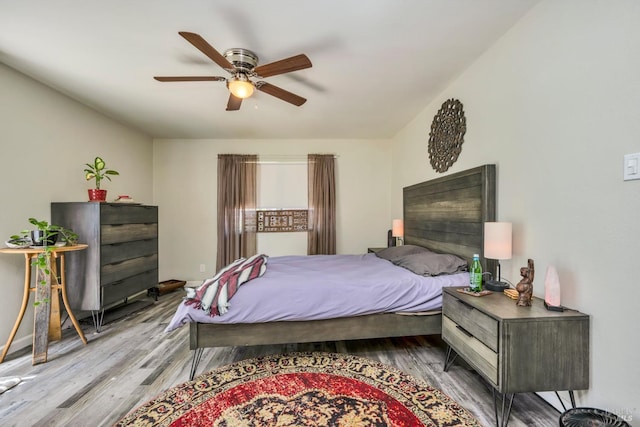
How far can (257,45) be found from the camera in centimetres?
199

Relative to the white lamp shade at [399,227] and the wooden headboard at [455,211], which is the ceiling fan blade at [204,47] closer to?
the wooden headboard at [455,211]

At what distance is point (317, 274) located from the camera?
2330mm

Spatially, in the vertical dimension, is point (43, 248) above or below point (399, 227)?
below

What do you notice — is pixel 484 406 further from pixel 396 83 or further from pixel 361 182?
pixel 361 182

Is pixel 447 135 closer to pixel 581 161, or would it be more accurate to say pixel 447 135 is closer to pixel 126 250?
pixel 581 161

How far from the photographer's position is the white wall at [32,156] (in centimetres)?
230

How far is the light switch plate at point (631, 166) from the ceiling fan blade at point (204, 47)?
2293 mm

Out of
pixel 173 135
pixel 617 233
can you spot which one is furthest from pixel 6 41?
pixel 617 233

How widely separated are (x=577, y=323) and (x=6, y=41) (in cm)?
415

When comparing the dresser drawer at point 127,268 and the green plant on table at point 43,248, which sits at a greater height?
the green plant on table at point 43,248

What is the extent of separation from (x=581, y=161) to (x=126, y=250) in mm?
4120

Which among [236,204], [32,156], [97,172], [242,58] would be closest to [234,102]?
[242,58]

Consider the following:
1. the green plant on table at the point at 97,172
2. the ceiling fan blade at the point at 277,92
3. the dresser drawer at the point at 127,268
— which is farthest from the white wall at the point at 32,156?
the ceiling fan blade at the point at 277,92

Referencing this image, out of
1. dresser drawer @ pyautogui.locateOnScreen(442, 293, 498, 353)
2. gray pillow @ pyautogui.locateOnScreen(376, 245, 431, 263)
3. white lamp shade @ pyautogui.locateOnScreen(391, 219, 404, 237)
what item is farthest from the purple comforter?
white lamp shade @ pyautogui.locateOnScreen(391, 219, 404, 237)
